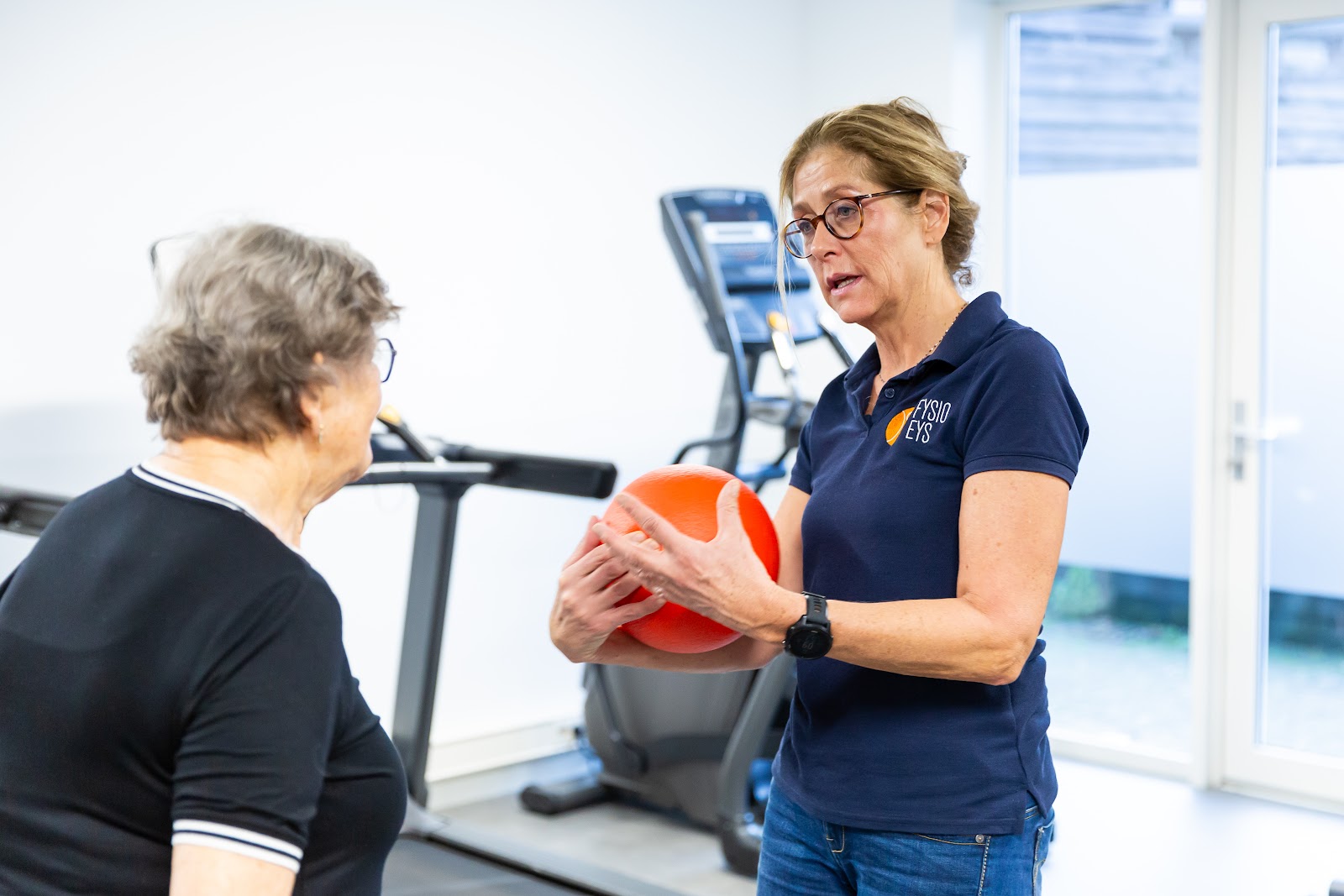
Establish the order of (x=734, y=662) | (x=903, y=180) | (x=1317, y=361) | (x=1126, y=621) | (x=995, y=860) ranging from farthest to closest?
(x=1126, y=621) → (x=1317, y=361) → (x=734, y=662) → (x=903, y=180) → (x=995, y=860)

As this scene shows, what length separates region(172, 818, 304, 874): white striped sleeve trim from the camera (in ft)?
3.11

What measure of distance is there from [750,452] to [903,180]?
131 inches

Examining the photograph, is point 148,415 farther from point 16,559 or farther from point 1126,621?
point 1126,621

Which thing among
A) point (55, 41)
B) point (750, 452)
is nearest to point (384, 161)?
point (55, 41)

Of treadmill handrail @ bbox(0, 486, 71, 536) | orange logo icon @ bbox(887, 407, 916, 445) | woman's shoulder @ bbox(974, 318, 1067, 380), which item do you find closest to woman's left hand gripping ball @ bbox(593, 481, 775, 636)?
orange logo icon @ bbox(887, 407, 916, 445)

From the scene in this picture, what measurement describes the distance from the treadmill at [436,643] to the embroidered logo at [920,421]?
155 cm

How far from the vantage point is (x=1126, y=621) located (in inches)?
173

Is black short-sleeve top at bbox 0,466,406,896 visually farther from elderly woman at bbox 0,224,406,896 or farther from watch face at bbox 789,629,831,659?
watch face at bbox 789,629,831,659

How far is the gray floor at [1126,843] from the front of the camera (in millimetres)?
3230

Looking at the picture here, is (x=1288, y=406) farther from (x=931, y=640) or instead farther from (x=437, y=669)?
(x=931, y=640)

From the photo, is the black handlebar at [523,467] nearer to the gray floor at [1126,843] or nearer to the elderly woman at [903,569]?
the gray floor at [1126,843]

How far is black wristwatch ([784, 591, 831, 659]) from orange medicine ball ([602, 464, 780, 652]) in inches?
7.3

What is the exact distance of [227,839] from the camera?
0.95m

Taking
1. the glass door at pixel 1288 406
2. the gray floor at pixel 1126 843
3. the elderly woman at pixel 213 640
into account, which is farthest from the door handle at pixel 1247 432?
the elderly woman at pixel 213 640
